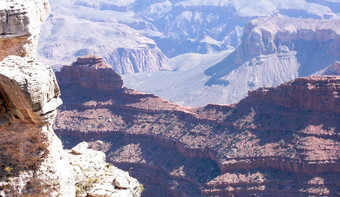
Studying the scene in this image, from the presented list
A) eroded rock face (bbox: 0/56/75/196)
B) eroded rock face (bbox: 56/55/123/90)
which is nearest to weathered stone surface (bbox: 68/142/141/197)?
eroded rock face (bbox: 0/56/75/196)

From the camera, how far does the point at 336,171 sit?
6247cm

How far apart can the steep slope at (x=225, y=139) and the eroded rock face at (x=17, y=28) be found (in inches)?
1656

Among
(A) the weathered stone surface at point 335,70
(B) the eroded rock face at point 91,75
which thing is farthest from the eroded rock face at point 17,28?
(A) the weathered stone surface at point 335,70

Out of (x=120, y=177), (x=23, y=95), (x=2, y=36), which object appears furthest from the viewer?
(x=120, y=177)

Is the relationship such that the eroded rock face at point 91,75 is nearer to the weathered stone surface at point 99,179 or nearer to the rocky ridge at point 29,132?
the weathered stone surface at point 99,179

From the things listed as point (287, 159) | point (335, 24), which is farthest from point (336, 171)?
point (335, 24)

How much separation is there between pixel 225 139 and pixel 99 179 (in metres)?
43.7

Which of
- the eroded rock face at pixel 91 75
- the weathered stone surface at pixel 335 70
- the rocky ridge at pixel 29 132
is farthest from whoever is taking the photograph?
the weathered stone surface at pixel 335 70

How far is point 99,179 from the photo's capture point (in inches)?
1144

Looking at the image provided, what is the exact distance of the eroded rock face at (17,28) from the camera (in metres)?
24.7

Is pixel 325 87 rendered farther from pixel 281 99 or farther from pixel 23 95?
pixel 23 95

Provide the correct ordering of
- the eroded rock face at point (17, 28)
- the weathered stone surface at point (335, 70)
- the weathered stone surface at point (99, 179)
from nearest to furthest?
the eroded rock face at point (17, 28), the weathered stone surface at point (99, 179), the weathered stone surface at point (335, 70)

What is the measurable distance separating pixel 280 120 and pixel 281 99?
296cm

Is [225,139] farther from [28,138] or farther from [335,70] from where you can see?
[335,70]
